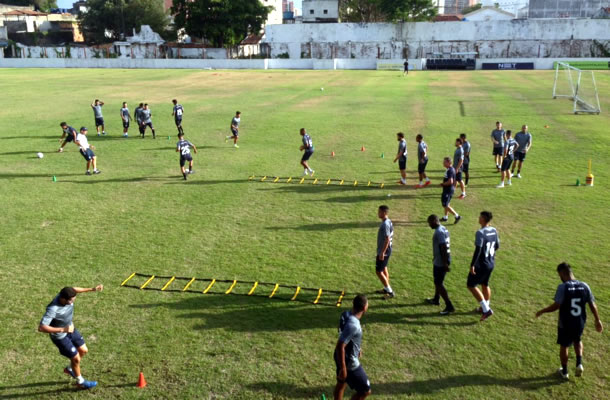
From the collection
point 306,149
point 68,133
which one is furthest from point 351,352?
point 68,133

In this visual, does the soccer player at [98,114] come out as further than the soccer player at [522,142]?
Yes

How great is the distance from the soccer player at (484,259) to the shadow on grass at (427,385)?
5.71 feet

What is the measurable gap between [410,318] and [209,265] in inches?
195

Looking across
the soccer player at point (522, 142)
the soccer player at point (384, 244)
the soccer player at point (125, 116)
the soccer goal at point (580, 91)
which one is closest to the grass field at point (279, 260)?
the soccer player at point (384, 244)

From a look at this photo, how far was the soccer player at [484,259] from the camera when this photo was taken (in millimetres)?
9133

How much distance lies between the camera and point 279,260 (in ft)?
39.9

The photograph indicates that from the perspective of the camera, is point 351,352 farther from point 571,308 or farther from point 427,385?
point 571,308

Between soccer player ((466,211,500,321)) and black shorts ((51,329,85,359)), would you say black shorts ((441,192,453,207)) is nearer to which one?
soccer player ((466,211,500,321))

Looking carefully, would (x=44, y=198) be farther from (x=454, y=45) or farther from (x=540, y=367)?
(x=454, y=45)

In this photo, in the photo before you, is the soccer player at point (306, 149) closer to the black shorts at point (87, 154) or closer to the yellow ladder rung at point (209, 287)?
the black shorts at point (87, 154)

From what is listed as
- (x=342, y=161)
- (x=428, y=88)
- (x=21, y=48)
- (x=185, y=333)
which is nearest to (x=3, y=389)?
(x=185, y=333)

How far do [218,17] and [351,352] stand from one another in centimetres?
8755

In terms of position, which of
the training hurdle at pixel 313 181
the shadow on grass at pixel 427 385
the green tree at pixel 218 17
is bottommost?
the shadow on grass at pixel 427 385

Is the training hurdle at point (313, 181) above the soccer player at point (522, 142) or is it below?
below
